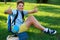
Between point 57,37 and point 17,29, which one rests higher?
point 17,29

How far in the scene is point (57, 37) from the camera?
25.3 ft

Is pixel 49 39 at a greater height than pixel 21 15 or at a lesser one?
lesser

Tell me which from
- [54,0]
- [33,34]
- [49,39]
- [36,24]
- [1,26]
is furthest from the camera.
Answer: [54,0]

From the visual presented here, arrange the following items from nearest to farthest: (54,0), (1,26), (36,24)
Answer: (36,24) < (1,26) < (54,0)

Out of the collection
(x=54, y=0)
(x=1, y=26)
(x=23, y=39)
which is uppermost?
(x=23, y=39)

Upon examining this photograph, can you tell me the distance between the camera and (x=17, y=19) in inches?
231

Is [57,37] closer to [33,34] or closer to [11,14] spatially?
[33,34]

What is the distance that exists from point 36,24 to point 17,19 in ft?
1.79

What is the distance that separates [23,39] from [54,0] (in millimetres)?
23695


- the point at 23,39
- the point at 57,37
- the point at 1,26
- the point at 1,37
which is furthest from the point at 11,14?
the point at 1,26

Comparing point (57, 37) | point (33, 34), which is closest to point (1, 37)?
point (33, 34)

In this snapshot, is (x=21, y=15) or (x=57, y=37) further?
(x=57, y=37)

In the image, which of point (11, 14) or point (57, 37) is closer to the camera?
point (11, 14)

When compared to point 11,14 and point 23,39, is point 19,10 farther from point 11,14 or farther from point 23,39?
point 23,39
